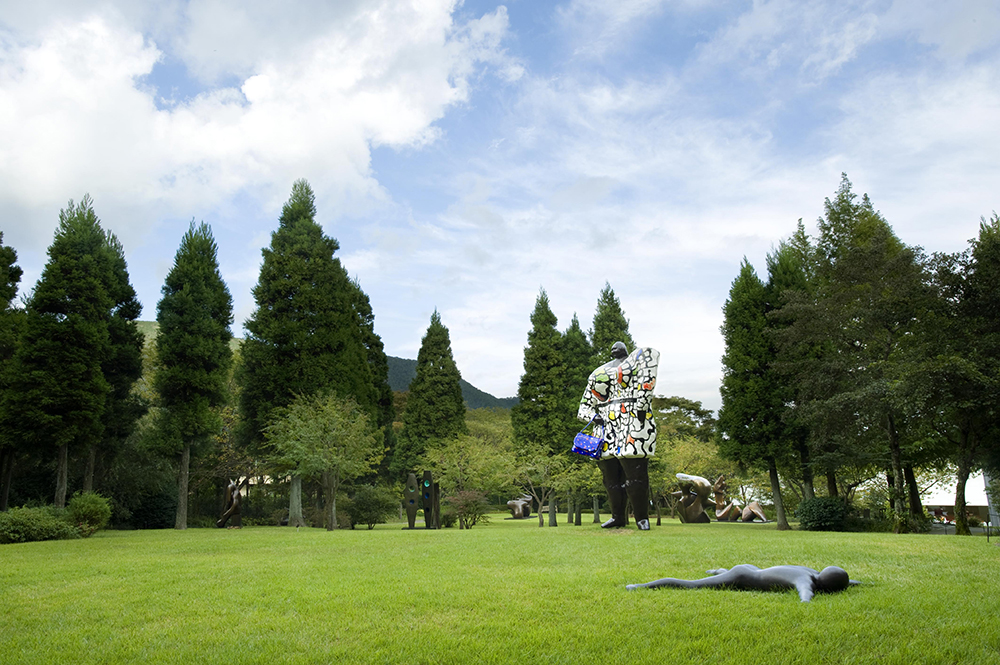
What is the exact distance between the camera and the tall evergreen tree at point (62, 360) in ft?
52.9

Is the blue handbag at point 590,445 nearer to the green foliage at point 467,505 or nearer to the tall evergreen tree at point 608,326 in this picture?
the green foliage at point 467,505

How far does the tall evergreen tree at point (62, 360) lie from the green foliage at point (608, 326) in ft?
59.5

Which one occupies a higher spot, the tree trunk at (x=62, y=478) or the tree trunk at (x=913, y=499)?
the tree trunk at (x=62, y=478)

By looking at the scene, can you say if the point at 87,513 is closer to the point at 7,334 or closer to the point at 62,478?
the point at 62,478

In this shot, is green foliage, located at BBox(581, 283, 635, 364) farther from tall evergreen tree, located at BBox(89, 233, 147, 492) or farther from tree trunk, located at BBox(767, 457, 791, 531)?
tall evergreen tree, located at BBox(89, 233, 147, 492)

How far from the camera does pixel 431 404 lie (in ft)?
105

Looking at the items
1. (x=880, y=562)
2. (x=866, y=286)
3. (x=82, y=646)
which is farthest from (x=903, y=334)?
(x=82, y=646)

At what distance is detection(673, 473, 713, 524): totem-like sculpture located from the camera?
2503 centimetres

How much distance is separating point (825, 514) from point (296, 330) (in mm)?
18737

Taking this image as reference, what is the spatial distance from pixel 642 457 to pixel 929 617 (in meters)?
9.91

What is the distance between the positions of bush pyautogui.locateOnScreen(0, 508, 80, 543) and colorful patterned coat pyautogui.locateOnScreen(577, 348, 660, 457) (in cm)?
1230

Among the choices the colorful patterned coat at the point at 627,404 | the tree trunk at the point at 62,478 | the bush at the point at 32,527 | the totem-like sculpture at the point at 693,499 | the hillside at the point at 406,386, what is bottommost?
the totem-like sculpture at the point at 693,499

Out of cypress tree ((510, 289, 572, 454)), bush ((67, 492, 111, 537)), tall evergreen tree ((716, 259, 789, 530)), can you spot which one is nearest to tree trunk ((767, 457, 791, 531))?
tall evergreen tree ((716, 259, 789, 530))

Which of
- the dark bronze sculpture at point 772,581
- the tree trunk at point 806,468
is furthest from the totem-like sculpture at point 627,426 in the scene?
the dark bronze sculpture at point 772,581
